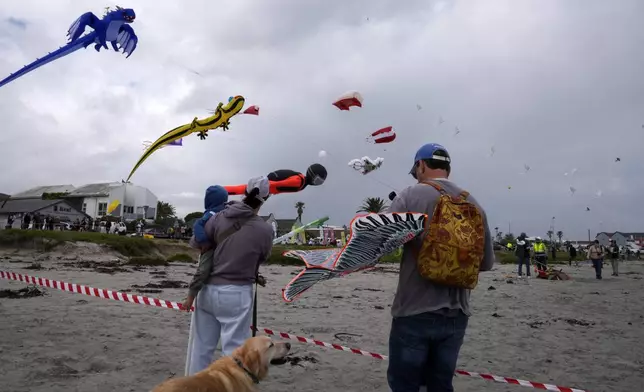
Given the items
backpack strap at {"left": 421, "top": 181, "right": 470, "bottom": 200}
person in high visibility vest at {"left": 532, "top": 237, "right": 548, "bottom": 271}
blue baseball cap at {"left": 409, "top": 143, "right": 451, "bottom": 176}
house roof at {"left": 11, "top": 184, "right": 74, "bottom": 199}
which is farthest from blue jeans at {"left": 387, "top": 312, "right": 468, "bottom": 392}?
house roof at {"left": 11, "top": 184, "right": 74, "bottom": 199}

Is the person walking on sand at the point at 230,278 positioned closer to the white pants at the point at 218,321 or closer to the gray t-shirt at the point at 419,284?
the white pants at the point at 218,321

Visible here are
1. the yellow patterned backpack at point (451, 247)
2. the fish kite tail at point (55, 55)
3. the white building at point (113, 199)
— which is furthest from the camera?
the white building at point (113, 199)

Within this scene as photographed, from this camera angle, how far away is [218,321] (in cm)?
384

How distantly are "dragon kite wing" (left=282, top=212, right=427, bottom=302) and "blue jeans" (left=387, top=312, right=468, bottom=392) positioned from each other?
1.54 ft

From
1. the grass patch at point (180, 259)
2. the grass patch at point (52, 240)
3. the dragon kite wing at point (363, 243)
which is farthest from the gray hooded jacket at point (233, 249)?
the grass patch at point (180, 259)

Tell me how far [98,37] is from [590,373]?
10868mm

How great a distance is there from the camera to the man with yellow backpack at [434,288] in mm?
2494

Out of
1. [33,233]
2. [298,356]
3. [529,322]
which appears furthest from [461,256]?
[33,233]

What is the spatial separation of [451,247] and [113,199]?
80327mm

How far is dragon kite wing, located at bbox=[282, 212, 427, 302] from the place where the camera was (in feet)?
8.32

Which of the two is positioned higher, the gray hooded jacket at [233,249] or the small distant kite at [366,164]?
the small distant kite at [366,164]

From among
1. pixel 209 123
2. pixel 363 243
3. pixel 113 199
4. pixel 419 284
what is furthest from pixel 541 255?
pixel 113 199

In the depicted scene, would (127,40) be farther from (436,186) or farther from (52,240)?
(52,240)

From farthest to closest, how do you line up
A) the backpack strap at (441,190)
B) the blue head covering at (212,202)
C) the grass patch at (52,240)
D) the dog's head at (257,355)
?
the grass patch at (52,240) < the blue head covering at (212,202) < the dog's head at (257,355) < the backpack strap at (441,190)
